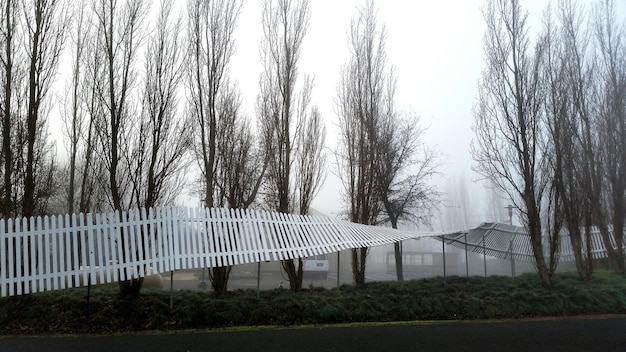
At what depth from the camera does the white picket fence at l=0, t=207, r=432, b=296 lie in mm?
7594

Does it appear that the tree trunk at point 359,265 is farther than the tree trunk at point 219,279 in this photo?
Yes

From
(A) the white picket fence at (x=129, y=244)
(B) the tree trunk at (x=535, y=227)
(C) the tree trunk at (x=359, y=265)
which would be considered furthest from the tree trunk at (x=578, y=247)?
(A) the white picket fence at (x=129, y=244)

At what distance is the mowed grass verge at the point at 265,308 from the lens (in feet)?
28.5

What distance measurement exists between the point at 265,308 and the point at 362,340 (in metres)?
2.60

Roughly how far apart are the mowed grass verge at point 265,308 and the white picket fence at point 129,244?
3.05ft

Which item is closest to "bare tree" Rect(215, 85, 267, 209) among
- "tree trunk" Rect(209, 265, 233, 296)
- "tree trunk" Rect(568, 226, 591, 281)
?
"tree trunk" Rect(209, 265, 233, 296)

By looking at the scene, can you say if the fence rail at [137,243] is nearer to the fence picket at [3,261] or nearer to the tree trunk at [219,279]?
the fence picket at [3,261]

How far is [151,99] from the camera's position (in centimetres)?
1130

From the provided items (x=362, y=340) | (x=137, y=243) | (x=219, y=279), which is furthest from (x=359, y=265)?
(x=137, y=243)

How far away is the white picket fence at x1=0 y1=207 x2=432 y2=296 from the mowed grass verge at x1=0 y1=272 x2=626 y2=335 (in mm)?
929

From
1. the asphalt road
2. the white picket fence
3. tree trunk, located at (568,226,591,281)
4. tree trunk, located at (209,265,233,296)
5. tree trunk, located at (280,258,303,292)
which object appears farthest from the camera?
tree trunk, located at (568,226,591,281)

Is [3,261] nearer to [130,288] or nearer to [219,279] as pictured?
[130,288]

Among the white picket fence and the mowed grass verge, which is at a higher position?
the white picket fence

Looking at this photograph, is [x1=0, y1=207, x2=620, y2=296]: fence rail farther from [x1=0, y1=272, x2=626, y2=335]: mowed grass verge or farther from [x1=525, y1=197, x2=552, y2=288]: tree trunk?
[x1=525, y1=197, x2=552, y2=288]: tree trunk
